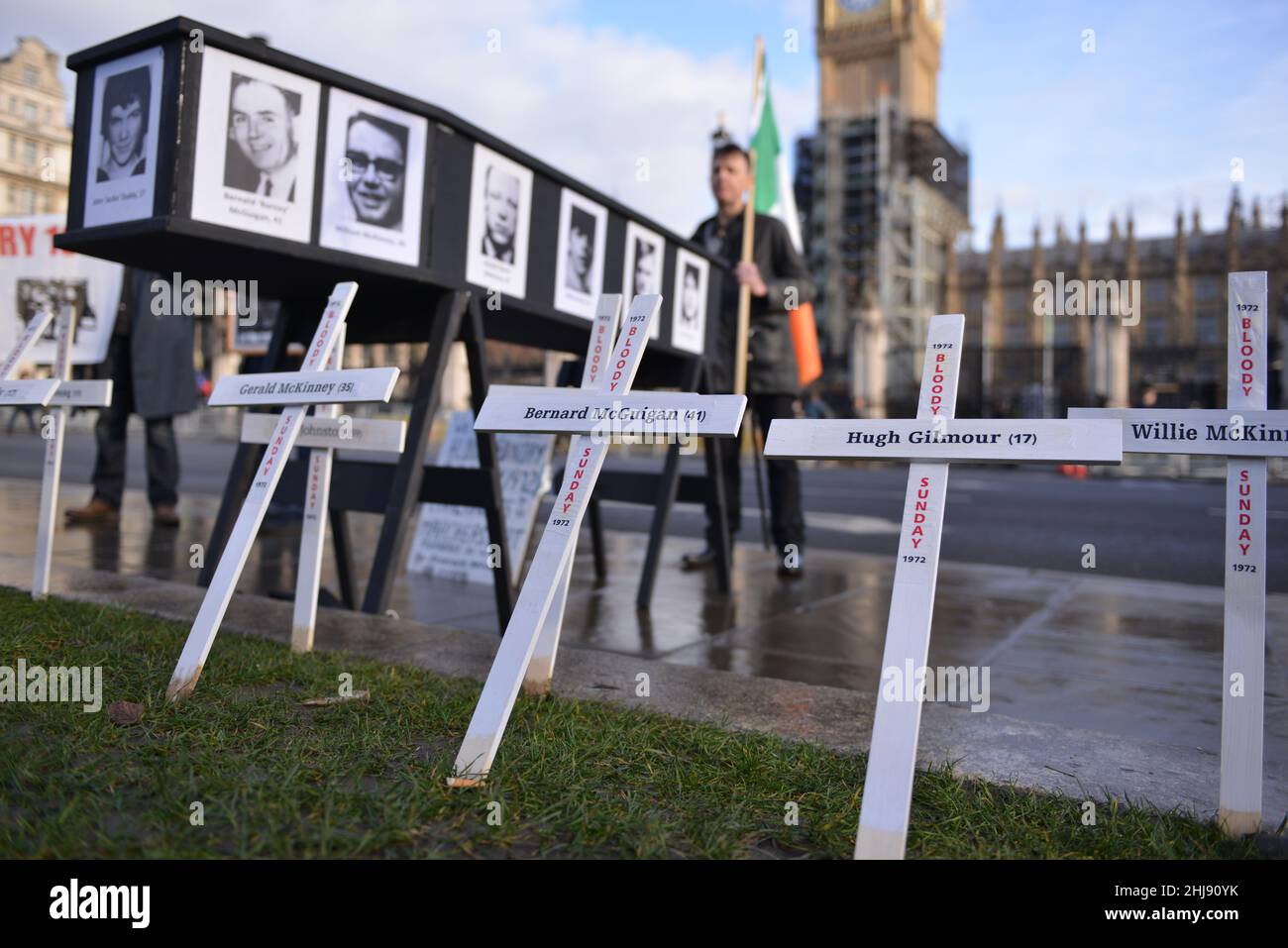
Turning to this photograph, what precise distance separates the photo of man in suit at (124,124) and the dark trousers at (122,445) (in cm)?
449

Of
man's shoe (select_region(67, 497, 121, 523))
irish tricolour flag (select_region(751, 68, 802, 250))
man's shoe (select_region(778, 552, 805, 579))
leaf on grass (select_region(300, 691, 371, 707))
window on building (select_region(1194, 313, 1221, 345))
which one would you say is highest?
window on building (select_region(1194, 313, 1221, 345))

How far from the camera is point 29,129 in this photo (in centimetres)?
5175

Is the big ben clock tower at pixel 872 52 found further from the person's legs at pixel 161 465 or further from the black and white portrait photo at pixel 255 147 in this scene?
the black and white portrait photo at pixel 255 147

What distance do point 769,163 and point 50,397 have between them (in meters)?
5.24

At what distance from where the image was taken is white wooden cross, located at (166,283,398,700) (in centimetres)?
269

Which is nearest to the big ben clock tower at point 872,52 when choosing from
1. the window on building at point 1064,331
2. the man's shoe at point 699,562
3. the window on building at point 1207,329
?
the window on building at point 1064,331

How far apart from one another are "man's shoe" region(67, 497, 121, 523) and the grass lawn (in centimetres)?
514

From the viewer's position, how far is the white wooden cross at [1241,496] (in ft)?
6.39

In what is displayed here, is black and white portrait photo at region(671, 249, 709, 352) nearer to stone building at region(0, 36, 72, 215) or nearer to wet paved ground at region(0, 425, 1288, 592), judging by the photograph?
wet paved ground at region(0, 425, 1288, 592)

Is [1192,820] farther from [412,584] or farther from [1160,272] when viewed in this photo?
[1160,272]

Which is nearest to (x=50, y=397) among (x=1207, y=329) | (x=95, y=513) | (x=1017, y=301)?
(x=95, y=513)

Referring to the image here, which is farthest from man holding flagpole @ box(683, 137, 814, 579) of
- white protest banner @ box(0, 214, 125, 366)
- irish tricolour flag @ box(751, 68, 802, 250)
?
white protest banner @ box(0, 214, 125, 366)

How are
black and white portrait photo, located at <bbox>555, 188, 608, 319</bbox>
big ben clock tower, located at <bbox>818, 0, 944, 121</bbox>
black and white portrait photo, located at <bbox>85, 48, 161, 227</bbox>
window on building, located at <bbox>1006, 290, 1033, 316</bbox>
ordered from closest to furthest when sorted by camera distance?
black and white portrait photo, located at <bbox>85, 48, 161, 227</bbox>
black and white portrait photo, located at <bbox>555, 188, 608, 319</bbox>
big ben clock tower, located at <bbox>818, 0, 944, 121</bbox>
window on building, located at <bbox>1006, 290, 1033, 316</bbox>

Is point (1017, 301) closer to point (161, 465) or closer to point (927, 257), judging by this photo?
point (927, 257)
